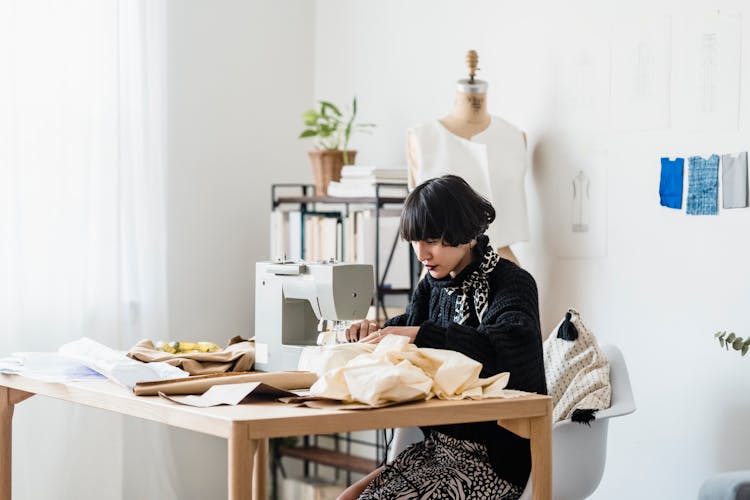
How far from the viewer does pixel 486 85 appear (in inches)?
134

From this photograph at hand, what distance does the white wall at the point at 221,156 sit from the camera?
3975 millimetres

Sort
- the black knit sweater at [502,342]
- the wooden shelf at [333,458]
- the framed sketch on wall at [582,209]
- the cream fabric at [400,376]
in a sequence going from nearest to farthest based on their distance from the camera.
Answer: the cream fabric at [400,376] < the black knit sweater at [502,342] < the framed sketch on wall at [582,209] < the wooden shelf at [333,458]

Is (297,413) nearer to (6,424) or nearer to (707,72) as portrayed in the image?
(6,424)

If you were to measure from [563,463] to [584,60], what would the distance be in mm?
1529

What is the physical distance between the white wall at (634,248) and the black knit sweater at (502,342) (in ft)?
3.09

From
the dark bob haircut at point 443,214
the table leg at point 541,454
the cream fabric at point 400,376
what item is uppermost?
the dark bob haircut at point 443,214

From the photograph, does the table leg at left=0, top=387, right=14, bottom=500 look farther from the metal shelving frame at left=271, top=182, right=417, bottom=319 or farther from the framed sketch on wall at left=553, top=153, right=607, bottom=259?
the framed sketch on wall at left=553, top=153, right=607, bottom=259

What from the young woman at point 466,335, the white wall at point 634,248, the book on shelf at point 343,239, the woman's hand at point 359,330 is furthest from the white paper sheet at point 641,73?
the woman's hand at point 359,330

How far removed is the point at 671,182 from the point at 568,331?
2.38 feet

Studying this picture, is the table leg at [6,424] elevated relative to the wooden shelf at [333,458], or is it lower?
elevated

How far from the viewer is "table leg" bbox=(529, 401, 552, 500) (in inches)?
77.9

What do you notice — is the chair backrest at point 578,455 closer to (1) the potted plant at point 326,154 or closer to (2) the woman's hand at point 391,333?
(2) the woman's hand at point 391,333

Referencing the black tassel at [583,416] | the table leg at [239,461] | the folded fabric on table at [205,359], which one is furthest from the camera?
the black tassel at [583,416]

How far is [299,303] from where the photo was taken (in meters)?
2.37
